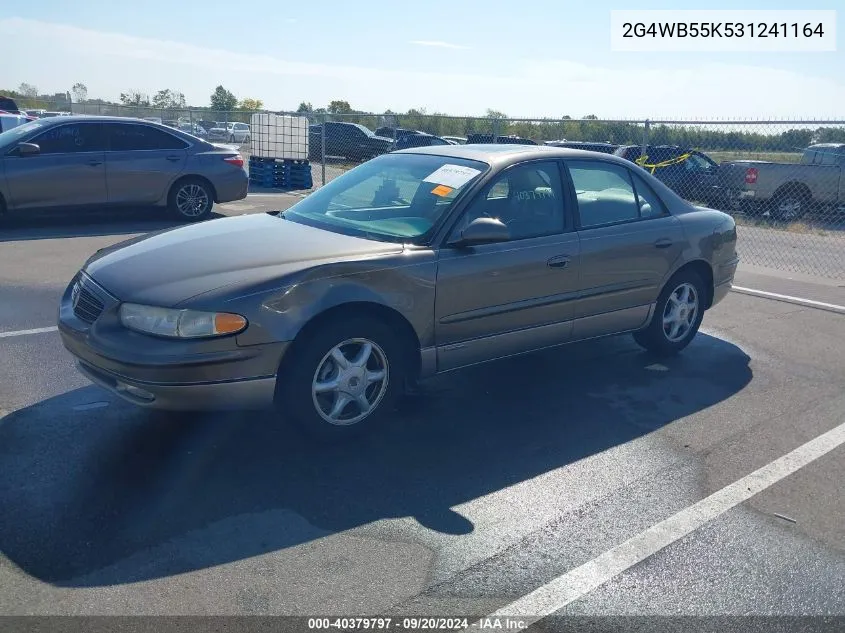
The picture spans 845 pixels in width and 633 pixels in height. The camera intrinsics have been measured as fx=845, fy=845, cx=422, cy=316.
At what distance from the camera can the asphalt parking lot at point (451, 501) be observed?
129 inches

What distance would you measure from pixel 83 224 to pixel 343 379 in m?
8.66

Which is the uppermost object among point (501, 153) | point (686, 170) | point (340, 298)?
point (501, 153)

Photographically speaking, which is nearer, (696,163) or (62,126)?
(62,126)

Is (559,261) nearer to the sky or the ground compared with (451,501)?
nearer to the sky

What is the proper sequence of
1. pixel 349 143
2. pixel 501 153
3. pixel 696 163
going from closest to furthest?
pixel 501 153 → pixel 696 163 → pixel 349 143

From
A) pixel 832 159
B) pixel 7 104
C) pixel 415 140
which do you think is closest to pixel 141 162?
pixel 832 159

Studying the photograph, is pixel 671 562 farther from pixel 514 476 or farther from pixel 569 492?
pixel 514 476

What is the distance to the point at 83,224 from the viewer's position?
11828mm

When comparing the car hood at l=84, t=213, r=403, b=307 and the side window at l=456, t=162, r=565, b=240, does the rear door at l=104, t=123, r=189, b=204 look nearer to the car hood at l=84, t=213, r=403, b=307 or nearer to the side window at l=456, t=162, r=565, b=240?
the car hood at l=84, t=213, r=403, b=307

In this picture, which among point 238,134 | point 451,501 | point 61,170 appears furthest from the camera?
point 238,134

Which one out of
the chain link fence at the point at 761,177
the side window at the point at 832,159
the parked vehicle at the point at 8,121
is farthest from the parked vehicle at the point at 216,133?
the side window at the point at 832,159

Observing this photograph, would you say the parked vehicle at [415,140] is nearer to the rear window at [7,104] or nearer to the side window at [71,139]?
the rear window at [7,104]

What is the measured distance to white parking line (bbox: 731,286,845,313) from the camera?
8.50 m

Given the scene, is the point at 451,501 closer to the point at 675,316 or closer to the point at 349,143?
the point at 675,316
